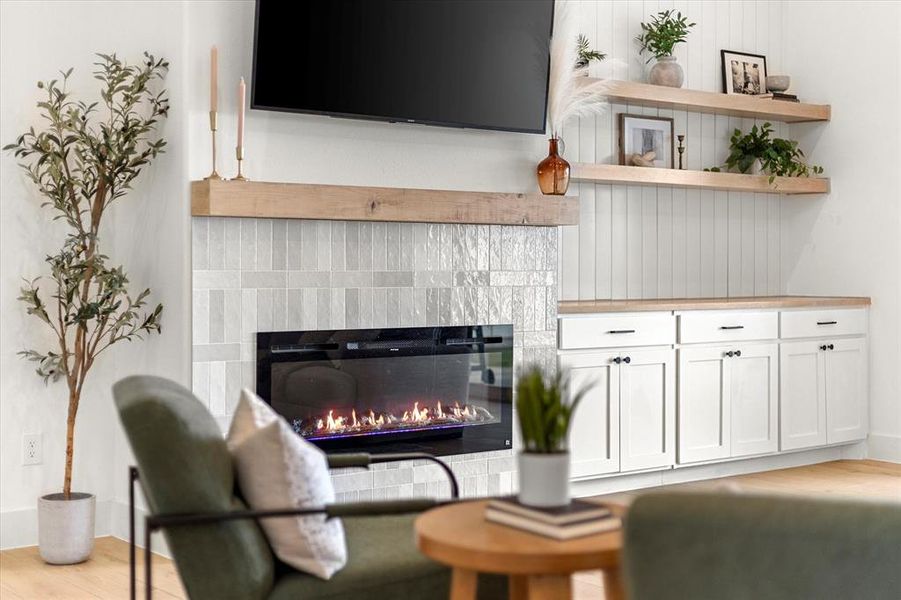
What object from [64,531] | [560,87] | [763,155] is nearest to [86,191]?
[64,531]

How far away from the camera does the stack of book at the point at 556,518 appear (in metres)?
2.08

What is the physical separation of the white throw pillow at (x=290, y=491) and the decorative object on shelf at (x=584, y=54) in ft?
11.8

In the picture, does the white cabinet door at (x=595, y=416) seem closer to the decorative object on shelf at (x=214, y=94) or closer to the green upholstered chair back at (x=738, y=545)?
the decorative object on shelf at (x=214, y=94)

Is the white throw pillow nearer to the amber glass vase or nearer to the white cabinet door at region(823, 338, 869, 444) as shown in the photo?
the amber glass vase

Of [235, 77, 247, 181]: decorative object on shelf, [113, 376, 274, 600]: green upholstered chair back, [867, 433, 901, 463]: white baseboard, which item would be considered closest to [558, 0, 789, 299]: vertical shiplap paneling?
[867, 433, 901, 463]: white baseboard

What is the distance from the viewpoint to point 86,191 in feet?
13.6

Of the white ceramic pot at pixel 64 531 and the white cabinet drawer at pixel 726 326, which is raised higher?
the white cabinet drawer at pixel 726 326

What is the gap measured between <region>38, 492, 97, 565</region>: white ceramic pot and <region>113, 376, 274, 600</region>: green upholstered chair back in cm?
184

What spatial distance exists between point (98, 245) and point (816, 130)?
13.9ft

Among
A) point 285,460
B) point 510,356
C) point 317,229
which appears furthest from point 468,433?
point 285,460

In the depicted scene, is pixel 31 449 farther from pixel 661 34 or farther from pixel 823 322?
pixel 823 322

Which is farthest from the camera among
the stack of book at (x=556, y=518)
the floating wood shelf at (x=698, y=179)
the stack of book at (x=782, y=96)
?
the stack of book at (x=782, y=96)

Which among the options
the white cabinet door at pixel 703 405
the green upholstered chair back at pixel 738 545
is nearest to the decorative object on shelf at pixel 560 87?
the white cabinet door at pixel 703 405

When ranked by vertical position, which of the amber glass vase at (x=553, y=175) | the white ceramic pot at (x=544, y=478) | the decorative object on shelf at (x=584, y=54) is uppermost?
the decorative object on shelf at (x=584, y=54)
